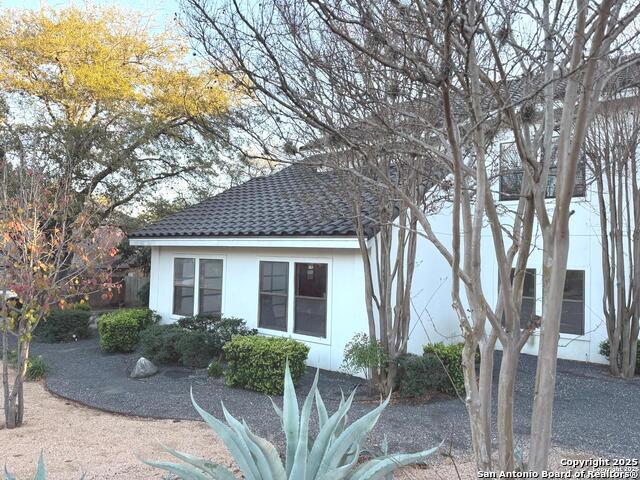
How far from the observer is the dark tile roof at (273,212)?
8211 mm

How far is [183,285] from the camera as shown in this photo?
11.8 m

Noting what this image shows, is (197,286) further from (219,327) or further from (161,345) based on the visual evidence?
(161,345)

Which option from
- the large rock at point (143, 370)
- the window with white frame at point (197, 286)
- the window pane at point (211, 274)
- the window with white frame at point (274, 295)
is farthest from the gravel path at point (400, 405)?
the window pane at point (211, 274)

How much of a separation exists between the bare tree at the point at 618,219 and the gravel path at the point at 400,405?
2.38 feet

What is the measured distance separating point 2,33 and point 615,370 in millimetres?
17751

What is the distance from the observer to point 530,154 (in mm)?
2283

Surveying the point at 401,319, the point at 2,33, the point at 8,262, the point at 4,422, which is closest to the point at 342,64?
the point at 401,319

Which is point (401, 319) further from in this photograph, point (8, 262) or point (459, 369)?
point (8, 262)

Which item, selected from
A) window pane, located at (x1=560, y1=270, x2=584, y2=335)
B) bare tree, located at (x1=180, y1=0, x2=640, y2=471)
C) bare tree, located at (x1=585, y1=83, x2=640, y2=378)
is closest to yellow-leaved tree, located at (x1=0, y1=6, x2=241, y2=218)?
bare tree, located at (x1=585, y1=83, x2=640, y2=378)

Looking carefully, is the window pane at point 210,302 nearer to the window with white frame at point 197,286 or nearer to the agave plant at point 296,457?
the window with white frame at point 197,286

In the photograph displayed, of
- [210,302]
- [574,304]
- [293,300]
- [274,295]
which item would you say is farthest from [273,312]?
[574,304]

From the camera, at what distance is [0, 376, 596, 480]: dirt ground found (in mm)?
4305

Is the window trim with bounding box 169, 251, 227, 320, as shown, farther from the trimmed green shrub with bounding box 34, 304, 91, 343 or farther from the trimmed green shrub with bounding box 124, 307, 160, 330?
the trimmed green shrub with bounding box 34, 304, 91, 343

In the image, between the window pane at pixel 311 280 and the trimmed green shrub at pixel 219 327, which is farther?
the window pane at pixel 311 280
